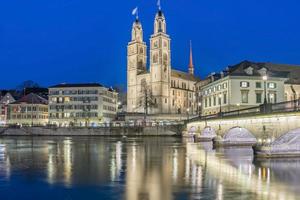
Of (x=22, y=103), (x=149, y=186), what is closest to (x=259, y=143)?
(x=149, y=186)

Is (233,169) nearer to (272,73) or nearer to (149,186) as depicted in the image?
(149,186)

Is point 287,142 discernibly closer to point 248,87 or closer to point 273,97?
point 248,87

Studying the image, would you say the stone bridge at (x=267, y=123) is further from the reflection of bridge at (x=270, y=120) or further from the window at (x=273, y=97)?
the window at (x=273, y=97)

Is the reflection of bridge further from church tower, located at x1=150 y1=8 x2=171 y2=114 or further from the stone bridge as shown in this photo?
church tower, located at x1=150 y1=8 x2=171 y2=114

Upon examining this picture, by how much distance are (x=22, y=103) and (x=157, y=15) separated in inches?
2777

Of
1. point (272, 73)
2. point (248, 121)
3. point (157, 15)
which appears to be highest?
point (157, 15)

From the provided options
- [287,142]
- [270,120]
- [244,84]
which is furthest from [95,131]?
[287,142]

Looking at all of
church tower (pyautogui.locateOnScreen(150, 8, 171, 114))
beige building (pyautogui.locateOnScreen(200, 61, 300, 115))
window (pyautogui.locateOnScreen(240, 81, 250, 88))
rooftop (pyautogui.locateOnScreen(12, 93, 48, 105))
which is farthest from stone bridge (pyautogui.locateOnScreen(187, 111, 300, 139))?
rooftop (pyautogui.locateOnScreen(12, 93, 48, 105))

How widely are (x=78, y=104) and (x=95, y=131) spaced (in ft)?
103

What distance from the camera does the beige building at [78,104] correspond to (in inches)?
6722

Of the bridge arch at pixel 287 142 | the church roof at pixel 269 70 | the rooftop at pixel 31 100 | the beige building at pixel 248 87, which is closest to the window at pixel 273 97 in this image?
the beige building at pixel 248 87

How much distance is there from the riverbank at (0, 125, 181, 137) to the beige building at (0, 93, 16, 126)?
105ft

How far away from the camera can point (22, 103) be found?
584 feet

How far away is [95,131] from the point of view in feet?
472
